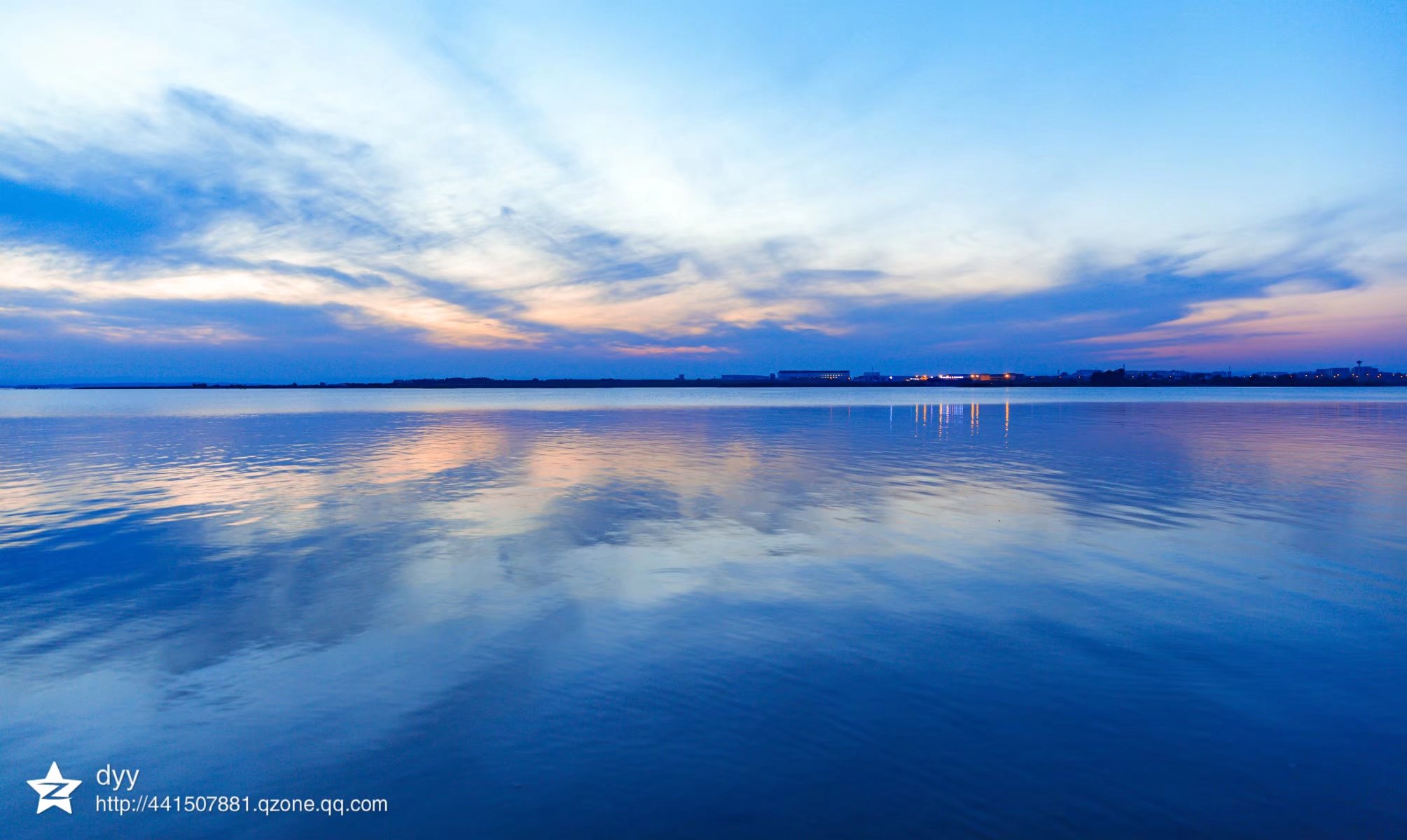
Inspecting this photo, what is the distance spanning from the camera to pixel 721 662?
8.16 m

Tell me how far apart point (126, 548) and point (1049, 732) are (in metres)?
16.7

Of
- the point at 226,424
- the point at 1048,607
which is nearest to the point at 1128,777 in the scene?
the point at 1048,607

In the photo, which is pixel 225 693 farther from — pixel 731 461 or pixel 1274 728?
pixel 731 461

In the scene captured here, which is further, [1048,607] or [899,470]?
[899,470]

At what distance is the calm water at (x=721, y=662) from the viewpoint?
5.52m

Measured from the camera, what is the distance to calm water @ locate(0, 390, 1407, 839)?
5523mm

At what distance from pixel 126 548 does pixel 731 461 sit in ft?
63.0

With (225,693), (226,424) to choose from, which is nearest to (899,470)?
(225,693)

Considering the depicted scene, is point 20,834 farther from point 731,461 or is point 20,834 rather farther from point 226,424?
point 226,424

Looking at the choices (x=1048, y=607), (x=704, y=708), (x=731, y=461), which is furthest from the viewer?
(x=731, y=461)

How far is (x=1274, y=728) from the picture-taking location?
6531mm

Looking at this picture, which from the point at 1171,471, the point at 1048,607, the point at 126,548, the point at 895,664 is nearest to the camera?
the point at 895,664

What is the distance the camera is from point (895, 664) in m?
8.04

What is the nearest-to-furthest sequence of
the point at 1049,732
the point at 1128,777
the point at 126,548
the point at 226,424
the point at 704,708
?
the point at 1128,777 → the point at 1049,732 → the point at 704,708 → the point at 126,548 → the point at 226,424
